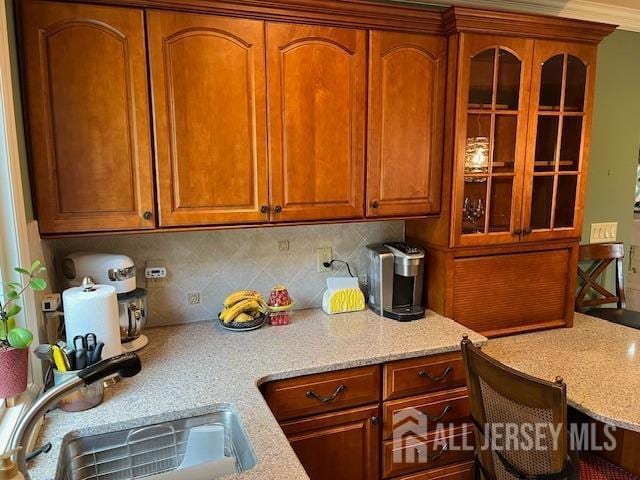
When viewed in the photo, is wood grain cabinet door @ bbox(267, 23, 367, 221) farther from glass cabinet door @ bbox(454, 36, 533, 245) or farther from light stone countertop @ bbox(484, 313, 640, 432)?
light stone countertop @ bbox(484, 313, 640, 432)

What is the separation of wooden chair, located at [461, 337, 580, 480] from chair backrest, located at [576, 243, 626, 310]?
1.43 meters

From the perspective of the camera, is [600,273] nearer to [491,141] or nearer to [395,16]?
[491,141]

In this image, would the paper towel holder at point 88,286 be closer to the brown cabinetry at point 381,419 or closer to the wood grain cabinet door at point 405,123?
the brown cabinetry at point 381,419

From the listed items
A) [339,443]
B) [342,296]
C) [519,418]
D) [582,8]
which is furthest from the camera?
[582,8]

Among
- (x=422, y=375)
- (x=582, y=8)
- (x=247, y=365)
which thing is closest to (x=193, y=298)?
(x=247, y=365)

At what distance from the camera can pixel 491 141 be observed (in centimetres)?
206

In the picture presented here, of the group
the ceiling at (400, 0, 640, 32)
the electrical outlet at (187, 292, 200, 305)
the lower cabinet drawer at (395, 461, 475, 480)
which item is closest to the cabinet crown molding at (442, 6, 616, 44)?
the ceiling at (400, 0, 640, 32)

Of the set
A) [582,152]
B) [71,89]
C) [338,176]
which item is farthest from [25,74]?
[582,152]

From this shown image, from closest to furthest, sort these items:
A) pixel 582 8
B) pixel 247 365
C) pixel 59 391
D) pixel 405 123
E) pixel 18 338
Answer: pixel 59 391 → pixel 18 338 → pixel 247 365 → pixel 405 123 → pixel 582 8

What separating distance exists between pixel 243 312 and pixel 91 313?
26.3 inches

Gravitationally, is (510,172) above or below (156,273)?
above

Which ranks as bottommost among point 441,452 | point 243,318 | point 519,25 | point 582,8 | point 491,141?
point 441,452

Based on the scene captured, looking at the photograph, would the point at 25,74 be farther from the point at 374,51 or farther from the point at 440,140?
the point at 440,140

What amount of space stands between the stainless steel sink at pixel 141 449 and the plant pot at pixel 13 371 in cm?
20
